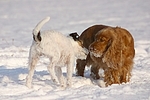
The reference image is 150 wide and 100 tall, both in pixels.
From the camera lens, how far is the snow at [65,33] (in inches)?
222

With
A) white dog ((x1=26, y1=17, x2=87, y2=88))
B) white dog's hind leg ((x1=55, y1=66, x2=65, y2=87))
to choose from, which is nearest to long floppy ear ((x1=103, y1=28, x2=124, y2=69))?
white dog ((x1=26, y1=17, x2=87, y2=88))

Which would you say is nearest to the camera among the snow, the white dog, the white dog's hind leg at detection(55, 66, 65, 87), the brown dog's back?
the snow

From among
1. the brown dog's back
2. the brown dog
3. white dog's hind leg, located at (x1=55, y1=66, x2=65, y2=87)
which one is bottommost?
white dog's hind leg, located at (x1=55, y1=66, x2=65, y2=87)

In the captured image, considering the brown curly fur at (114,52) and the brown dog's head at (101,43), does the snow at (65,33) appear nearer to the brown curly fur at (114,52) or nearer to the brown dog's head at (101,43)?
the brown curly fur at (114,52)

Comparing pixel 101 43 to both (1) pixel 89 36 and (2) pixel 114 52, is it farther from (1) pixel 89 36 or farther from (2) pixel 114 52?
(1) pixel 89 36

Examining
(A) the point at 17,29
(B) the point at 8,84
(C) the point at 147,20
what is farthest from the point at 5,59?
(C) the point at 147,20

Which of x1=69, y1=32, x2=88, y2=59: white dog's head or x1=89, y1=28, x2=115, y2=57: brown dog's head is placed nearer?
x1=89, y1=28, x2=115, y2=57: brown dog's head

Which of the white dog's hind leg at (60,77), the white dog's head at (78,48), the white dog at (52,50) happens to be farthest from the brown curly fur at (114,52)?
the white dog's hind leg at (60,77)

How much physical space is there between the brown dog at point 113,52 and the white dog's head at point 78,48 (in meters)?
0.18

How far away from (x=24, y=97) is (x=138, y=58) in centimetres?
528

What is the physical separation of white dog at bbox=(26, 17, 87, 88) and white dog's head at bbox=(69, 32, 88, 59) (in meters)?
0.15

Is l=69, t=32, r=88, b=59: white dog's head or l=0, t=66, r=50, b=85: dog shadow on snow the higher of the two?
l=69, t=32, r=88, b=59: white dog's head

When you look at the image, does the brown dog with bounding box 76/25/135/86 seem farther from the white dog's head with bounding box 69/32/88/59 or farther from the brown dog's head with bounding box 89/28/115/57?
the white dog's head with bounding box 69/32/88/59

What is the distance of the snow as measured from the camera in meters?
5.64
